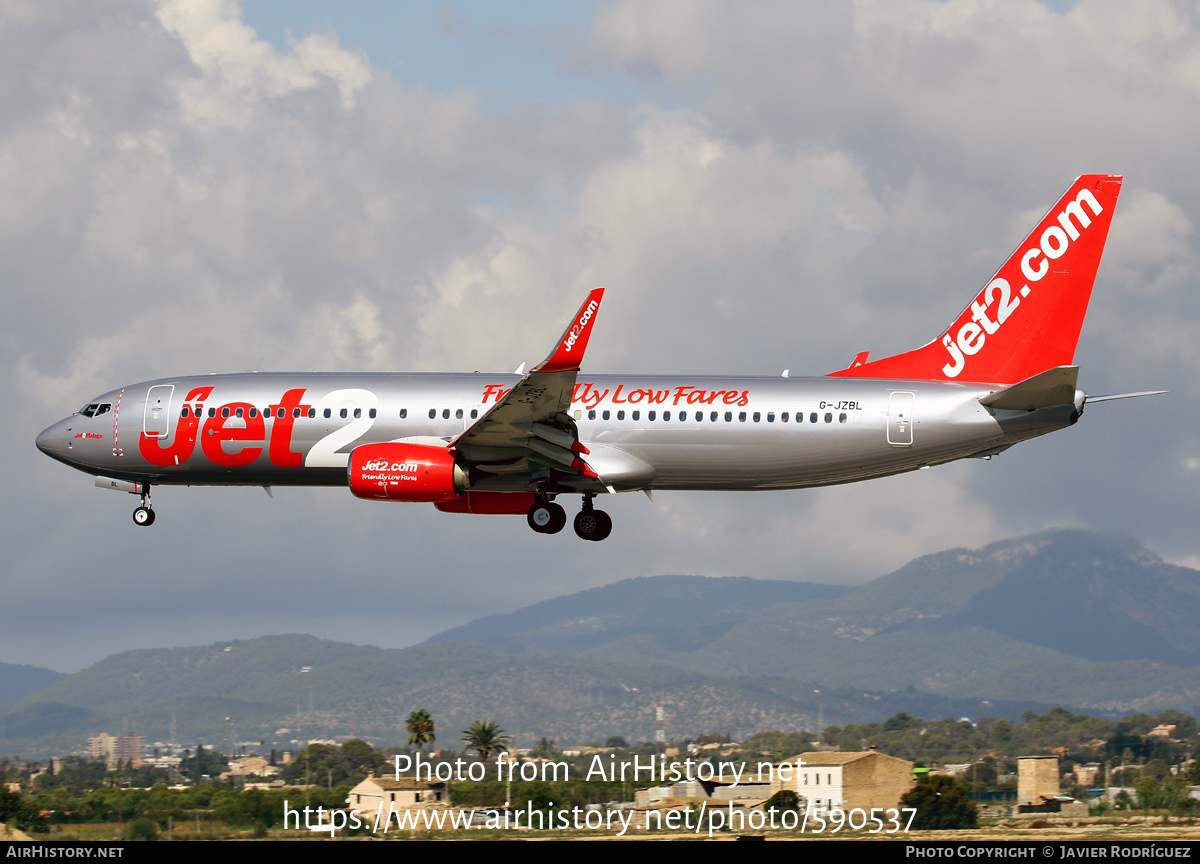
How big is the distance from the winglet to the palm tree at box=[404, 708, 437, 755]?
116ft

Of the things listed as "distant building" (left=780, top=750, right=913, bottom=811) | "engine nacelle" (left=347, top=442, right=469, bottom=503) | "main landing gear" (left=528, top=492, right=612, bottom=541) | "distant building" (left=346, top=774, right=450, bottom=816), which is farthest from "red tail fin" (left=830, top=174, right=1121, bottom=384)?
"distant building" (left=346, top=774, right=450, bottom=816)

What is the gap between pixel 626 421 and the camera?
1641 inches

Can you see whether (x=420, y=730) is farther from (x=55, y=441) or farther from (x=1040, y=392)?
(x=1040, y=392)

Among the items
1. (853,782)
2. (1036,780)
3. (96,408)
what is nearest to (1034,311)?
(853,782)

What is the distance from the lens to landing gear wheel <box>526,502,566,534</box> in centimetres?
4328

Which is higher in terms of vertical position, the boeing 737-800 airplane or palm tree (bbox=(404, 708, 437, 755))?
the boeing 737-800 airplane

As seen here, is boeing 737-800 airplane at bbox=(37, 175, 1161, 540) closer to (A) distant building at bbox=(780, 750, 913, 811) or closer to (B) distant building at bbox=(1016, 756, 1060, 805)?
(A) distant building at bbox=(780, 750, 913, 811)

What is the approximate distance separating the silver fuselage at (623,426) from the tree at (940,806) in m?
9.87

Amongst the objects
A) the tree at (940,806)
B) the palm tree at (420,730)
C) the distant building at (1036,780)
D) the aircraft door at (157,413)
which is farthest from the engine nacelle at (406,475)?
the palm tree at (420,730)

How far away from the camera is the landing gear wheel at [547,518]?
4328cm

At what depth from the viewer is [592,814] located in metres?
44.3
